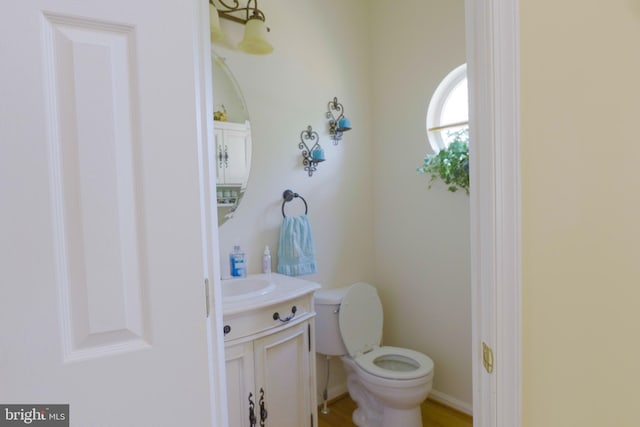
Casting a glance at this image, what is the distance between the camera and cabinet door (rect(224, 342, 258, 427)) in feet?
4.33

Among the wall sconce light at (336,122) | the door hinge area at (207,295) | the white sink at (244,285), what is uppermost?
the wall sconce light at (336,122)

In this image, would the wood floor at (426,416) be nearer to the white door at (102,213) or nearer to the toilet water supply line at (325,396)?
the toilet water supply line at (325,396)

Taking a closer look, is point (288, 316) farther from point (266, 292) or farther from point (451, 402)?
point (451, 402)

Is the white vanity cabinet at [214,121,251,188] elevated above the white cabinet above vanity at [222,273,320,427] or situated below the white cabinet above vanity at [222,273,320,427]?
above

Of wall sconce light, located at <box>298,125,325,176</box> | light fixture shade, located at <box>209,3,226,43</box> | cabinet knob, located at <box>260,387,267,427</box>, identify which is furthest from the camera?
wall sconce light, located at <box>298,125,325,176</box>

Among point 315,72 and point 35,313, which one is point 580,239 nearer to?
point 35,313

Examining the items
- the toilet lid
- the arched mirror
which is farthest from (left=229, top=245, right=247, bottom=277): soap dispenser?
the toilet lid

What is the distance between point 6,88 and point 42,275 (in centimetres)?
30

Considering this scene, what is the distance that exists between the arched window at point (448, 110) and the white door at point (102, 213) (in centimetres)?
183

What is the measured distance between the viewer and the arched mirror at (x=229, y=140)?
1768 mm

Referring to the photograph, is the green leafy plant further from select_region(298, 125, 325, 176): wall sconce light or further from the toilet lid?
the toilet lid

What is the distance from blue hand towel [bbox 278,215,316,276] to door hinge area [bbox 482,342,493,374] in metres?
1.26

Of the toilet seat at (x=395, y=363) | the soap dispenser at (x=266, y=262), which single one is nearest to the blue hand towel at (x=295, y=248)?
the soap dispenser at (x=266, y=262)

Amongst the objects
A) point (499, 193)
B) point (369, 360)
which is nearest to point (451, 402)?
point (369, 360)
